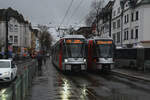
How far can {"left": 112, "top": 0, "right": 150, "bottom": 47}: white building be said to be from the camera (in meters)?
38.2

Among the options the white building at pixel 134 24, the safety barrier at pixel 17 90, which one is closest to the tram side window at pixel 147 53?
the white building at pixel 134 24

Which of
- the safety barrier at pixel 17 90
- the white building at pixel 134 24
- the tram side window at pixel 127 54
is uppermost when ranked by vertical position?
the white building at pixel 134 24

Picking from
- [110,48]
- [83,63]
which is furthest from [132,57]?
[83,63]

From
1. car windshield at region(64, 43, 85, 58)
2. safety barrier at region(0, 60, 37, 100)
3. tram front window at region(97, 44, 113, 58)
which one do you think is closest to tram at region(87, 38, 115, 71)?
tram front window at region(97, 44, 113, 58)

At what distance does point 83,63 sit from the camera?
19.1 meters

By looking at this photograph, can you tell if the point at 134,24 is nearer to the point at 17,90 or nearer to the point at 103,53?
the point at 103,53

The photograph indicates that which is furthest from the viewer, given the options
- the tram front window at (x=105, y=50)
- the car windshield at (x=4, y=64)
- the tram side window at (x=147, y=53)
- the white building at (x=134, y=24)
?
the white building at (x=134, y=24)

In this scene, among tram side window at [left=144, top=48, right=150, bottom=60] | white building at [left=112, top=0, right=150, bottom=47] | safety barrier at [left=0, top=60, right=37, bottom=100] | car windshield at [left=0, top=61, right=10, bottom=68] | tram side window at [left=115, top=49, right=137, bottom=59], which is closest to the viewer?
safety barrier at [left=0, top=60, right=37, bottom=100]

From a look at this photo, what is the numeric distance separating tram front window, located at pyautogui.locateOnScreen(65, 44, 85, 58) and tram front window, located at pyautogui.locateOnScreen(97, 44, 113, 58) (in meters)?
2.04

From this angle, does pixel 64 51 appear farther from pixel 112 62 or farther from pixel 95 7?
pixel 95 7

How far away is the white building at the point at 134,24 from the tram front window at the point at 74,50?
69.7ft

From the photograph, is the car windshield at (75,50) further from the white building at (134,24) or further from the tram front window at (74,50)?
the white building at (134,24)

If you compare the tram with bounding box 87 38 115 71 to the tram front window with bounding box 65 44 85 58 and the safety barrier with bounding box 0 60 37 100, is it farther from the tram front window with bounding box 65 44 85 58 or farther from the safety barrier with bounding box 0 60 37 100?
the safety barrier with bounding box 0 60 37 100

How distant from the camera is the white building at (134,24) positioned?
38188mm
